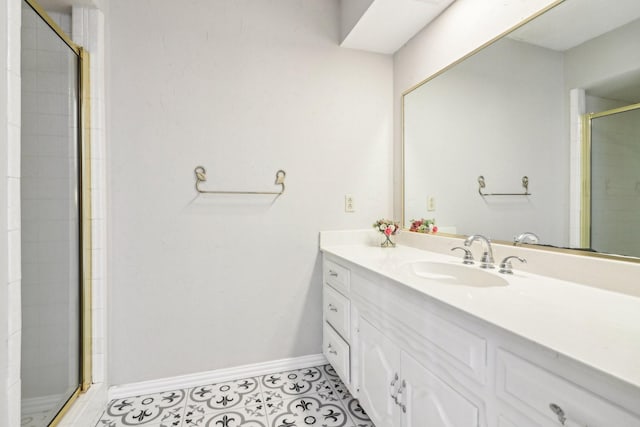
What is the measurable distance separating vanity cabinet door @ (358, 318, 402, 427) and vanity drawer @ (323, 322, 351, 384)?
5.4 inches

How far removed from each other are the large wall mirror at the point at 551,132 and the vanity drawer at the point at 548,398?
0.62 metres

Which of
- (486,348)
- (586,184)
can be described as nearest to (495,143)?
(586,184)

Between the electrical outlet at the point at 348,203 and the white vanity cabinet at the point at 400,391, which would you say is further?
the electrical outlet at the point at 348,203

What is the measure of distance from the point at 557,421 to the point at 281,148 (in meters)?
1.75

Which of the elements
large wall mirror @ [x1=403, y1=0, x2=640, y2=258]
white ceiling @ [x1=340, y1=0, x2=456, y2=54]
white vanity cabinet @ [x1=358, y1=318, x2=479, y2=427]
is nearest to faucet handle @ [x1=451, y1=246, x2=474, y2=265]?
→ large wall mirror @ [x1=403, y1=0, x2=640, y2=258]

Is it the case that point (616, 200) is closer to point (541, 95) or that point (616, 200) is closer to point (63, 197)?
point (541, 95)

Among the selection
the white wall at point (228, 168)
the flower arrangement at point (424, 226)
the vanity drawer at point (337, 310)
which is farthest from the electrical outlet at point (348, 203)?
the vanity drawer at point (337, 310)

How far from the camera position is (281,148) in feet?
6.49

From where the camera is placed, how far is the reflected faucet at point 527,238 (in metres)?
1.25

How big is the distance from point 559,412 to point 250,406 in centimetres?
147

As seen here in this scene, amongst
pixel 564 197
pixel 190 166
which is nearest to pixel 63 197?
pixel 190 166

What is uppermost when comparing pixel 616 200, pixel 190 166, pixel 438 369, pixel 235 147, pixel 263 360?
pixel 235 147

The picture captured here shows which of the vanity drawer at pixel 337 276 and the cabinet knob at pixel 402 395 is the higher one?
the vanity drawer at pixel 337 276

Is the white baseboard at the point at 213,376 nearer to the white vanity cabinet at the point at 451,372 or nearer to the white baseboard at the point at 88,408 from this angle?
the white baseboard at the point at 88,408
